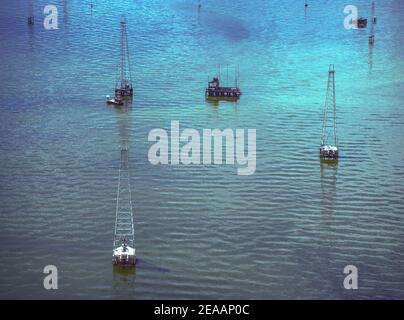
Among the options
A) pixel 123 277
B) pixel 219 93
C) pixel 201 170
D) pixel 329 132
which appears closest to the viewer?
pixel 123 277

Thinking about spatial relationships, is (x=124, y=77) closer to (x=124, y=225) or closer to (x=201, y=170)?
(x=201, y=170)

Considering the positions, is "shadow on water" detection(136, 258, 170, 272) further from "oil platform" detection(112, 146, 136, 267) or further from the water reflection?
the water reflection

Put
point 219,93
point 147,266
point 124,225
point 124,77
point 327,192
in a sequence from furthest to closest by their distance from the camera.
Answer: point 124,77, point 219,93, point 327,192, point 124,225, point 147,266

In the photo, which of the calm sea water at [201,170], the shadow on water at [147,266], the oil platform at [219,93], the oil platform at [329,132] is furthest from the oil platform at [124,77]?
the shadow on water at [147,266]

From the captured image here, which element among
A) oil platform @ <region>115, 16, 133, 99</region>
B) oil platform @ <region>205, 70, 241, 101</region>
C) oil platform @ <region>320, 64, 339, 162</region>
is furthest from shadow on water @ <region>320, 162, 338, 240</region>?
oil platform @ <region>115, 16, 133, 99</region>

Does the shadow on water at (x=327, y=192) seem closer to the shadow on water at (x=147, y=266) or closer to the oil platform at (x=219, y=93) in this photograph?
the shadow on water at (x=147, y=266)

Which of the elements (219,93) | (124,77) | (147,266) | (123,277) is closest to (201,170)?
(147,266)
